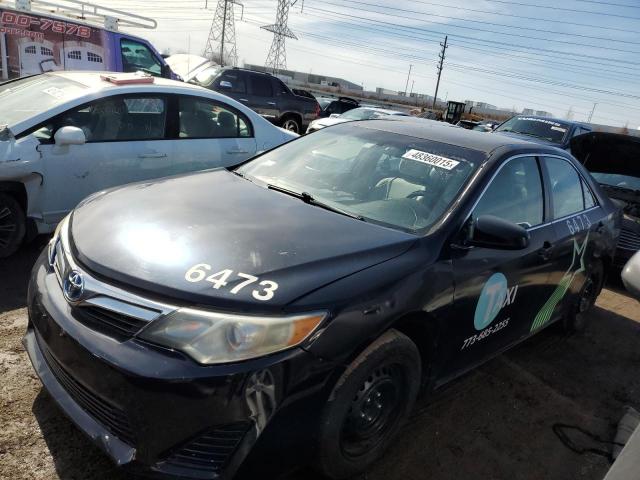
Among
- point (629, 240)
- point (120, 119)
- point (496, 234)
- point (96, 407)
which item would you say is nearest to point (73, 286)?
point (96, 407)

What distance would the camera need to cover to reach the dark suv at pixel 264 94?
40.4 ft

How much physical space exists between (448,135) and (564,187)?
107 centimetres

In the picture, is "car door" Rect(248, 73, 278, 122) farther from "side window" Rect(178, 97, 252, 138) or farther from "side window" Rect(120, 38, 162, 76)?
"side window" Rect(178, 97, 252, 138)

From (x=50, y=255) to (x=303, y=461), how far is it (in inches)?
60.8

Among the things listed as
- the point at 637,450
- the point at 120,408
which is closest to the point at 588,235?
the point at 637,450

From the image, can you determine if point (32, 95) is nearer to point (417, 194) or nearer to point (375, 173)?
point (375, 173)

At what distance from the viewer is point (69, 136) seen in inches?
163

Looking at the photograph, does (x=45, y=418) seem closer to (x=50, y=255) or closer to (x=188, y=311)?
(x=50, y=255)

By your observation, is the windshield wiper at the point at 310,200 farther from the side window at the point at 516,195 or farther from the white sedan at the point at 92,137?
Answer: the white sedan at the point at 92,137

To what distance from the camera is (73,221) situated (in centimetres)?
259

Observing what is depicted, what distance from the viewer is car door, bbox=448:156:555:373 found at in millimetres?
2658

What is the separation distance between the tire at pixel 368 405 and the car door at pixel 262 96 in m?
11.3

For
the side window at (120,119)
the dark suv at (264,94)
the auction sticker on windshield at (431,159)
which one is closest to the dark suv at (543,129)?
the dark suv at (264,94)

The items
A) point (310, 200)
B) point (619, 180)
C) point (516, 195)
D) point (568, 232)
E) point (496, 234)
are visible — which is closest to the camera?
point (496, 234)
